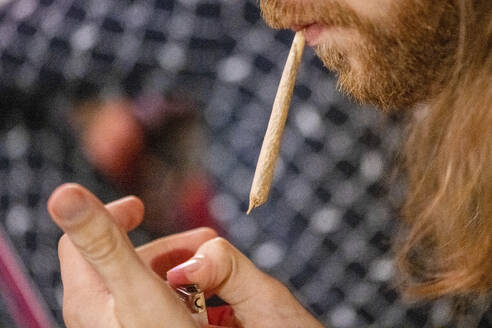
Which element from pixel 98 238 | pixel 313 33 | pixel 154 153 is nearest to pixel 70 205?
pixel 98 238

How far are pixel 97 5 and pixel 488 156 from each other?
21.6 inches

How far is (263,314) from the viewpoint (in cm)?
51

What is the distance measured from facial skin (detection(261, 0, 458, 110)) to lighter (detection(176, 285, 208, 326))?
28cm

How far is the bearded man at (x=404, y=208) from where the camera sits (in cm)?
34

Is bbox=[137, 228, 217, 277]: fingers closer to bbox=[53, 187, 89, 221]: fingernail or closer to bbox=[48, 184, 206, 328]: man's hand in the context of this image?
bbox=[48, 184, 206, 328]: man's hand

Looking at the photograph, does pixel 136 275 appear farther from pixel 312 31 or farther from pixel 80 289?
pixel 312 31

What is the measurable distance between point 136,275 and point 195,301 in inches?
4.2

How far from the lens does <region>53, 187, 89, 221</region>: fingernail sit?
11.2 inches

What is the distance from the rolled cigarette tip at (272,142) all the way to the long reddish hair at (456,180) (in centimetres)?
19

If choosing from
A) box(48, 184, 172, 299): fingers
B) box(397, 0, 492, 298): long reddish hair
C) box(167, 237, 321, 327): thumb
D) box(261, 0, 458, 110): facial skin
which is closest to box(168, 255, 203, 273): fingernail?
box(167, 237, 321, 327): thumb

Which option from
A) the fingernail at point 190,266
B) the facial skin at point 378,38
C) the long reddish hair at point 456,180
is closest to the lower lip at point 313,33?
the facial skin at point 378,38

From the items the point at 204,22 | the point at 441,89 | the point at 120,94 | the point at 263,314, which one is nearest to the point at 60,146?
the point at 120,94

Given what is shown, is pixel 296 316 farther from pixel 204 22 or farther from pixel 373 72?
pixel 204 22

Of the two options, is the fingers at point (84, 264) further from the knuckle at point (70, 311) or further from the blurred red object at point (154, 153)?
the blurred red object at point (154, 153)
